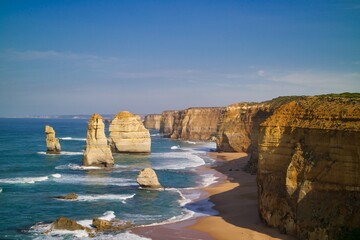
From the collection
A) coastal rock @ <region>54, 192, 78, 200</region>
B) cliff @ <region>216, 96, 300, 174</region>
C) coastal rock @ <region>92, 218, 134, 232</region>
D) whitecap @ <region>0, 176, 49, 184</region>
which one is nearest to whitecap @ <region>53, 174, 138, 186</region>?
whitecap @ <region>0, 176, 49, 184</region>

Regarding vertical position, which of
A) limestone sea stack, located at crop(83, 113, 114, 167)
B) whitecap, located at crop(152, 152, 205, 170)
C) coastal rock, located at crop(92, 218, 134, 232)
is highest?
limestone sea stack, located at crop(83, 113, 114, 167)

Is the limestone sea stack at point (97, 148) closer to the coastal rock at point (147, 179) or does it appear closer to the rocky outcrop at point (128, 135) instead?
the rocky outcrop at point (128, 135)

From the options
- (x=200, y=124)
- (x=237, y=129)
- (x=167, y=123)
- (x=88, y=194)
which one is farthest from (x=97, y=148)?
(x=167, y=123)

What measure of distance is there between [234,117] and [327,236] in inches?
2544

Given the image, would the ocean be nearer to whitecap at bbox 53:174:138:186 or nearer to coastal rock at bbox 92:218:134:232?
whitecap at bbox 53:174:138:186

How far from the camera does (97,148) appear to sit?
67188mm

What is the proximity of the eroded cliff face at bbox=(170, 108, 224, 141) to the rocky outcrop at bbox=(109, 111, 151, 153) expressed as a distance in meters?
52.2

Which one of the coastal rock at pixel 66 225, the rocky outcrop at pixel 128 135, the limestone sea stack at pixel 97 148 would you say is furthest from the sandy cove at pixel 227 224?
the rocky outcrop at pixel 128 135

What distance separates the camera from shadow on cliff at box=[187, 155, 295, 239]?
3244 centimetres

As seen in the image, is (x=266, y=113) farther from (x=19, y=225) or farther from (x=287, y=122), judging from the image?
(x=19, y=225)

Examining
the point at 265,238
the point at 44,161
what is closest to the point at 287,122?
the point at 265,238

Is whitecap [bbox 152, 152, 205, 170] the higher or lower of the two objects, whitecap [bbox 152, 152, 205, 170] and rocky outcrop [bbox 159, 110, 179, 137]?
the lower

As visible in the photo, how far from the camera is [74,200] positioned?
1684 inches

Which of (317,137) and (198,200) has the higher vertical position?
(317,137)
